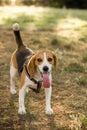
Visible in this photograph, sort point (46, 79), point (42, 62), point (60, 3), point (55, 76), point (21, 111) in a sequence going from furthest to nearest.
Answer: point (60, 3) < point (55, 76) < point (21, 111) < point (46, 79) < point (42, 62)

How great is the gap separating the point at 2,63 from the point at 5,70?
49 centimetres

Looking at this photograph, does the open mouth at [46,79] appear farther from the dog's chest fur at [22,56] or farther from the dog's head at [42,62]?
the dog's chest fur at [22,56]

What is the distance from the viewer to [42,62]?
16.6 ft

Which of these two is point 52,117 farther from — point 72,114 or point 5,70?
point 5,70

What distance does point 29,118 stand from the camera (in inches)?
216

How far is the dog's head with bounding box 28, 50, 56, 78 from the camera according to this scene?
5.04 metres

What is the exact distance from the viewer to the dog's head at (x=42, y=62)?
504 centimetres

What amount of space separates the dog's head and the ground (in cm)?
72

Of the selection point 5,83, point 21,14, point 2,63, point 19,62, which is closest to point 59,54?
point 2,63

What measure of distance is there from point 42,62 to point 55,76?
2.37 metres

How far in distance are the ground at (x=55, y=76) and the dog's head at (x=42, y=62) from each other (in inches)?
28.3

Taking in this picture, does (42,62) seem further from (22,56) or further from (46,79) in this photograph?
(22,56)

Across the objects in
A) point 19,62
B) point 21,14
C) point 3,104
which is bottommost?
point 21,14

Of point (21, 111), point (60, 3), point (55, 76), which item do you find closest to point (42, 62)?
point (21, 111)
